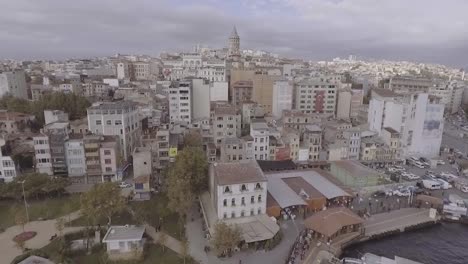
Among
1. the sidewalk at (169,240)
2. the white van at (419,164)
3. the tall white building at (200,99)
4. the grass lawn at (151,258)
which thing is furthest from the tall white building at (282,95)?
the grass lawn at (151,258)

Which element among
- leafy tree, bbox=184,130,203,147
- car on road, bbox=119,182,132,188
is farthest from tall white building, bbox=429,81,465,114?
car on road, bbox=119,182,132,188

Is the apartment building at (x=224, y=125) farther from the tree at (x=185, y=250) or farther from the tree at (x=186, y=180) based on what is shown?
the tree at (x=185, y=250)

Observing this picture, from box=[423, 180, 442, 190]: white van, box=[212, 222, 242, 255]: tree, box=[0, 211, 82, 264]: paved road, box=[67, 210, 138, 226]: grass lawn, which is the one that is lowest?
box=[0, 211, 82, 264]: paved road

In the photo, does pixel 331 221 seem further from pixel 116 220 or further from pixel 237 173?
pixel 116 220

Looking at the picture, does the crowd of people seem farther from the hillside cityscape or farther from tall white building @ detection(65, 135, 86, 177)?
tall white building @ detection(65, 135, 86, 177)

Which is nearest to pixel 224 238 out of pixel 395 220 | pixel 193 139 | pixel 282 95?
pixel 395 220

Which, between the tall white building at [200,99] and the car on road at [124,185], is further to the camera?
the tall white building at [200,99]
